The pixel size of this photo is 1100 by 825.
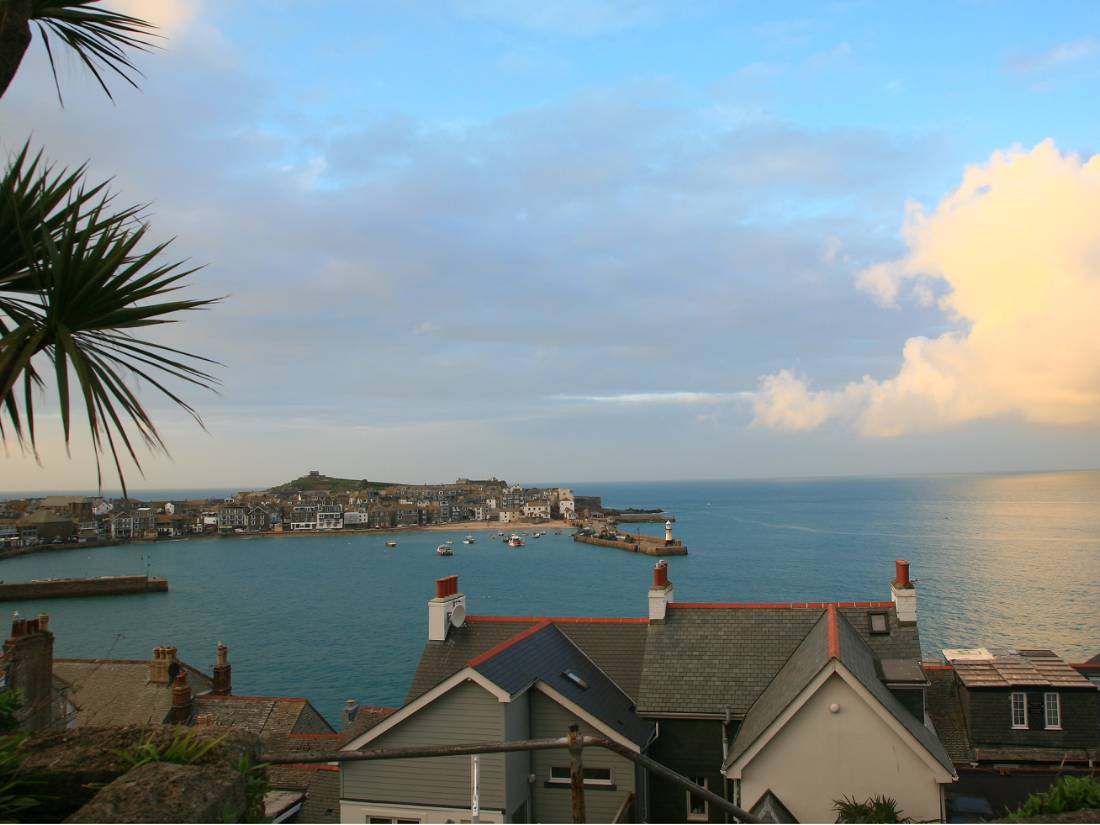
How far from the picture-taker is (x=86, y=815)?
3.36 metres

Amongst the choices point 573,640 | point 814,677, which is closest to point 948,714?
point 814,677

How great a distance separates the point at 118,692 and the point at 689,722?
20909mm

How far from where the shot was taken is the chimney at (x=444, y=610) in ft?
62.5

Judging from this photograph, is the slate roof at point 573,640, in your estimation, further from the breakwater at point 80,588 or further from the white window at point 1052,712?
the breakwater at point 80,588

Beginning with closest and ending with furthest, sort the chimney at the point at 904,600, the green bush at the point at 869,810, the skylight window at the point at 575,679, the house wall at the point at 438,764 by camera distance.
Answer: the green bush at the point at 869,810, the house wall at the point at 438,764, the skylight window at the point at 575,679, the chimney at the point at 904,600

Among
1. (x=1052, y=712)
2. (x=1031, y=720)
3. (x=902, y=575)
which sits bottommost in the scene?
(x=1031, y=720)

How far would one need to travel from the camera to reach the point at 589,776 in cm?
1511

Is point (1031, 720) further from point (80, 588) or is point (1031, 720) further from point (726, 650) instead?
point (80, 588)

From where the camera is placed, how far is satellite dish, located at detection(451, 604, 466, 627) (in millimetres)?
19547

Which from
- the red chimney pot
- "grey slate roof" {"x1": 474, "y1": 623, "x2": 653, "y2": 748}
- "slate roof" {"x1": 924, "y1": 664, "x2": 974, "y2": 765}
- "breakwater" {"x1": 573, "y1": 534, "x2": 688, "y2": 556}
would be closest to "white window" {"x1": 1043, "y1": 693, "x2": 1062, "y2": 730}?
"slate roof" {"x1": 924, "y1": 664, "x2": 974, "y2": 765}

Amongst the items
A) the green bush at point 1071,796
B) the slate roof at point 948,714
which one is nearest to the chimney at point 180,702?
the slate roof at point 948,714

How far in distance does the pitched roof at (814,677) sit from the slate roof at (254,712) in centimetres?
1540

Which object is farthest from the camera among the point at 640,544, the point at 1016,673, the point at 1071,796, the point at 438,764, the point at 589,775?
the point at 640,544

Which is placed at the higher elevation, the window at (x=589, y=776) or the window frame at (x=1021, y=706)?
the window at (x=589, y=776)
